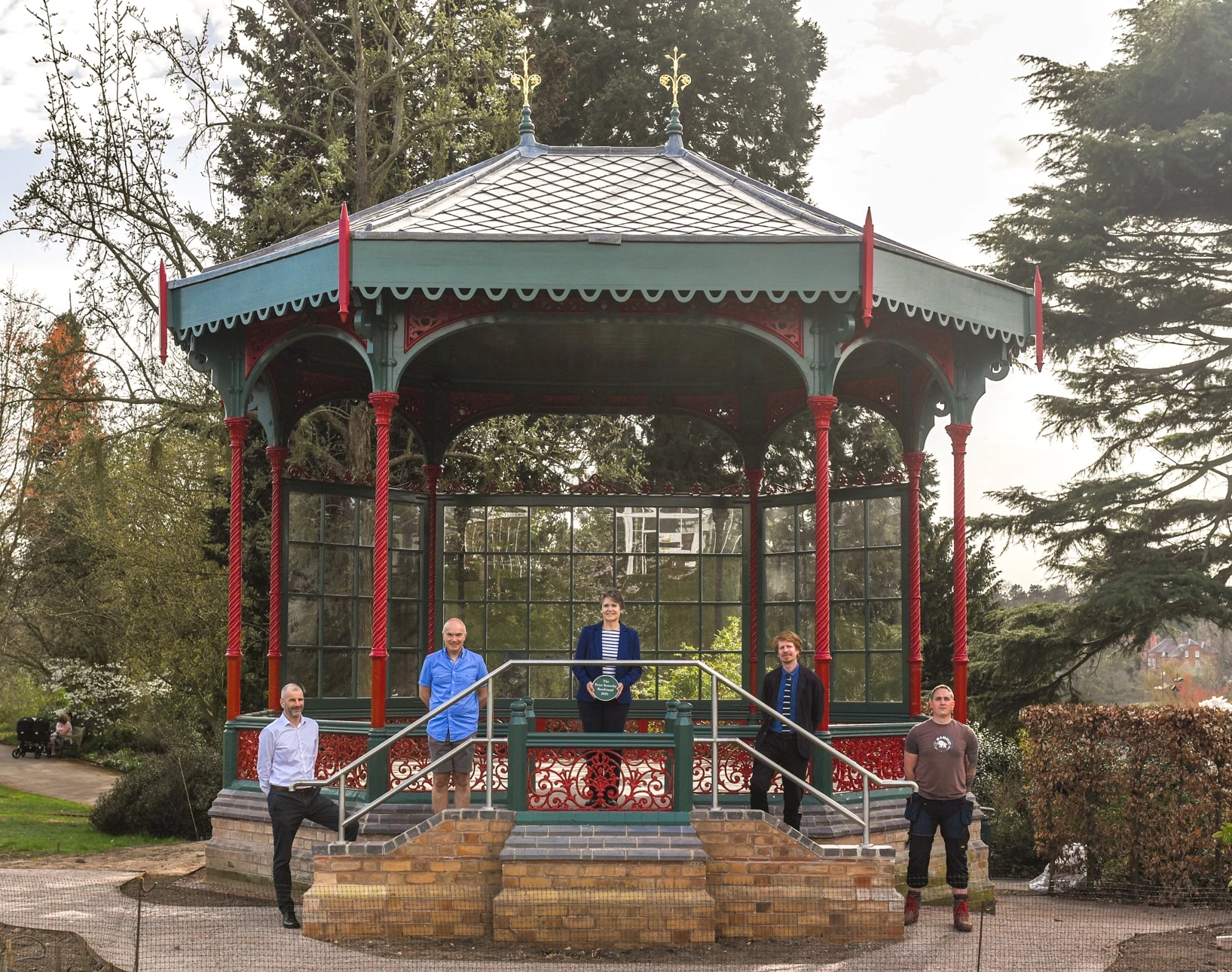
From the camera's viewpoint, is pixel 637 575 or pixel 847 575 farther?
pixel 637 575

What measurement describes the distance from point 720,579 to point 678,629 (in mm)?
678

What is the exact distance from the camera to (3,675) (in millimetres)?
34531

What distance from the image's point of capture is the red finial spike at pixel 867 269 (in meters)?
9.63

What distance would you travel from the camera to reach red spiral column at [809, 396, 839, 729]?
982 cm

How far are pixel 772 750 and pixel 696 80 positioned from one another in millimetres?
20501

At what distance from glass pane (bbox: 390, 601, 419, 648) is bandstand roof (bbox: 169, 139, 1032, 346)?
3583 mm

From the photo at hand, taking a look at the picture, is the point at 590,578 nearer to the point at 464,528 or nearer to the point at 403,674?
the point at 464,528

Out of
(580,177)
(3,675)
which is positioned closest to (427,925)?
(580,177)

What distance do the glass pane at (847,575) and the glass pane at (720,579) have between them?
41.7 inches

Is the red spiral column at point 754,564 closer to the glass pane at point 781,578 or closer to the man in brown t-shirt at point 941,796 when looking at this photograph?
the glass pane at point 781,578

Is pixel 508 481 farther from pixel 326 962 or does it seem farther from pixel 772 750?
pixel 326 962

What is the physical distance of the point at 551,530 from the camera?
14.2 meters

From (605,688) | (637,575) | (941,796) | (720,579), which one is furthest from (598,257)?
(720,579)

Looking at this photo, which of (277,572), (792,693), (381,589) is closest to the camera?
(792,693)
